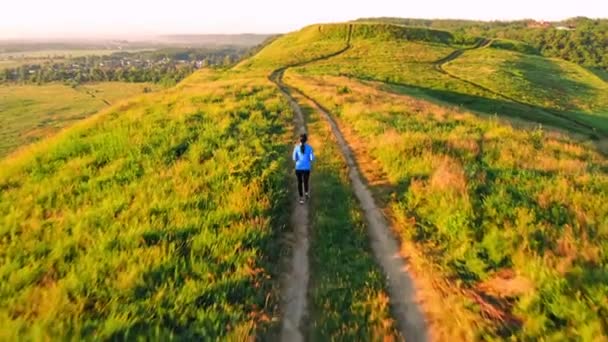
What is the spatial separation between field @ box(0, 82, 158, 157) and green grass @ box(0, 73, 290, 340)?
85.0m

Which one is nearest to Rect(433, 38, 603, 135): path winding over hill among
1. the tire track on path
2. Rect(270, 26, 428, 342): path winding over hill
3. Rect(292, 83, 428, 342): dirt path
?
Rect(292, 83, 428, 342): dirt path

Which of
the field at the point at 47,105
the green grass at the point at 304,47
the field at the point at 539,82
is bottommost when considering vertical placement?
the field at the point at 47,105

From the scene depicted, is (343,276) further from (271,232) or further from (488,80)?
(488,80)

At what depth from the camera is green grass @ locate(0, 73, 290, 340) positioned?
220 inches

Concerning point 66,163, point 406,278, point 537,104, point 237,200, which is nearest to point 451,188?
point 406,278

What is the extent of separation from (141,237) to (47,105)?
545 feet

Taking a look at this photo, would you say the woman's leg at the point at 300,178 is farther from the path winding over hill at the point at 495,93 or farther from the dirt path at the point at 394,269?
the path winding over hill at the point at 495,93

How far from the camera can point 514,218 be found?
8703 millimetres

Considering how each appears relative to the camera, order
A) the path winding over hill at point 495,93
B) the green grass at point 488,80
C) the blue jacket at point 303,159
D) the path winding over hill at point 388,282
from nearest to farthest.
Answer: the path winding over hill at point 388,282 → the blue jacket at point 303,159 → the path winding over hill at point 495,93 → the green grass at point 488,80

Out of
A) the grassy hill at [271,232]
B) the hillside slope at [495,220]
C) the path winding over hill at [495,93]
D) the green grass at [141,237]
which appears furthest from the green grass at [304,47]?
the green grass at [141,237]

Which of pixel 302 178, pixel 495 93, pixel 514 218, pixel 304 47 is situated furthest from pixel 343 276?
pixel 304 47

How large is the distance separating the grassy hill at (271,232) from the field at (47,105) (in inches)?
3380

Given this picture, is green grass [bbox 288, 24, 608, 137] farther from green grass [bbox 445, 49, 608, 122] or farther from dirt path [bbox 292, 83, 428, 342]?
dirt path [bbox 292, 83, 428, 342]

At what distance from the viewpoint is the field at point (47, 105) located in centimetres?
11194
